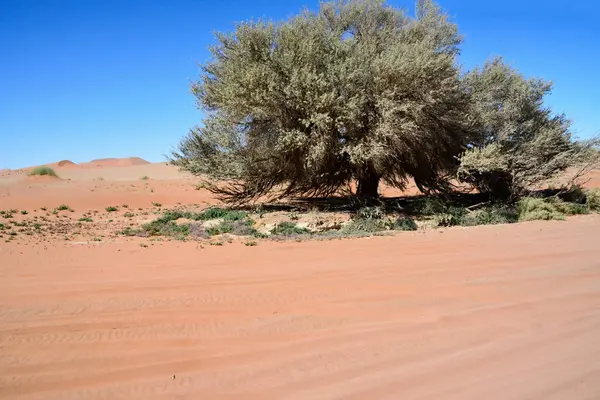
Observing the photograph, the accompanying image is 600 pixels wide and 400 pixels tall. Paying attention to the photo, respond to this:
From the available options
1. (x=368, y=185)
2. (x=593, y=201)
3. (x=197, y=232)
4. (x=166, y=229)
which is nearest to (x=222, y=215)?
(x=166, y=229)

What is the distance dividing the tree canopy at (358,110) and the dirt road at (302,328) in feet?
22.1

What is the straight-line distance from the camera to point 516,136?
16.3 meters

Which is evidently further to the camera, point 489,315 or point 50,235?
point 50,235

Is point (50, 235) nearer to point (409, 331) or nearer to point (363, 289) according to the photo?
point (363, 289)

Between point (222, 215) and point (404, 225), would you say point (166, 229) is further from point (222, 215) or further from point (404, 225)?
point (404, 225)

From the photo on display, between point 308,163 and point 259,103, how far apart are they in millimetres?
2321

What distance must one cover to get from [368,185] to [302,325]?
1224 centimetres

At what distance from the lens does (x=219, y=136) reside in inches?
620

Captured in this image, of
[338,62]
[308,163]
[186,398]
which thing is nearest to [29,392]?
[186,398]

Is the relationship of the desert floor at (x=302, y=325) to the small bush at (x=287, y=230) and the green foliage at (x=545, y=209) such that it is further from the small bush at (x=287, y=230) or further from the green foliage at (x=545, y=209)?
the green foliage at (x=545, y=209)

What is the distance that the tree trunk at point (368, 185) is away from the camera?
1619 centimetres

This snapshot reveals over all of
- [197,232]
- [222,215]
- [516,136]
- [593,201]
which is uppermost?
[516,136]

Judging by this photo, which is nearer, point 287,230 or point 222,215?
point 287,230

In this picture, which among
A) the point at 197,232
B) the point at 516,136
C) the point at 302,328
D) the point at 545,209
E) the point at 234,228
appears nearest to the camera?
the point at 302,328
